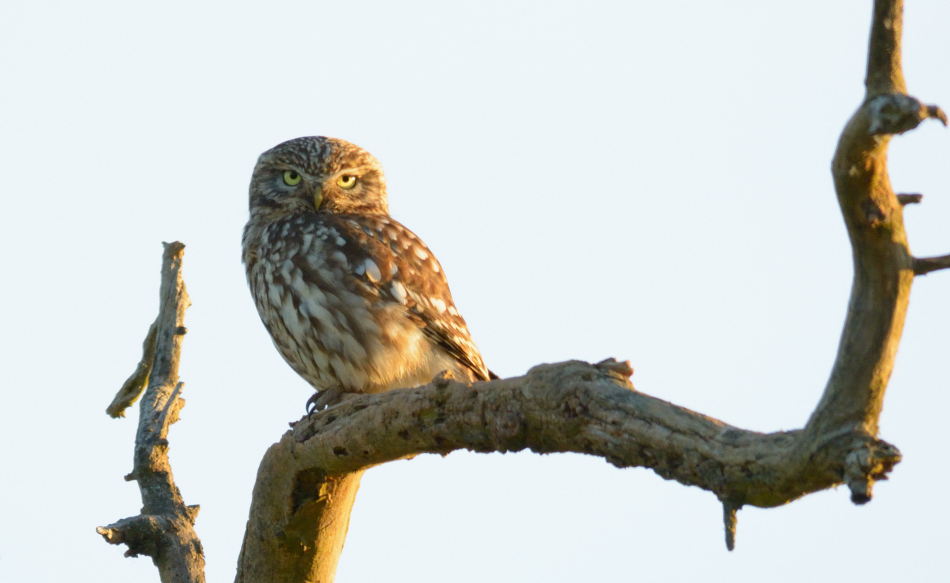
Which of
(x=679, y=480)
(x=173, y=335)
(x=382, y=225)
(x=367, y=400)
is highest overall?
(x=382, y=225)

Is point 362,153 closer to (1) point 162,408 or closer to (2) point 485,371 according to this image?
(2) point 485,371

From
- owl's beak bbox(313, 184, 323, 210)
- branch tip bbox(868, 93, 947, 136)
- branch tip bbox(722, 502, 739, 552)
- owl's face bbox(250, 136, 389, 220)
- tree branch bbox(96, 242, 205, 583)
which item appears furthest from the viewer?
owl's face bbox(250, 136, 389, 220)

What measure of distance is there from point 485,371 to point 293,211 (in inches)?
59.3

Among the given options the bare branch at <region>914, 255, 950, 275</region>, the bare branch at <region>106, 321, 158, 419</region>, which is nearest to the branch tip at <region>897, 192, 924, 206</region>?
the bare branch at <region>914, 255, 950, 275</region>

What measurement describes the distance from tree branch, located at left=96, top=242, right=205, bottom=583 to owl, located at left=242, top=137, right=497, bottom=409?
55cm

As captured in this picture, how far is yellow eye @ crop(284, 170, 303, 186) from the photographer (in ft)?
19.9

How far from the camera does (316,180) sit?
19.6ft

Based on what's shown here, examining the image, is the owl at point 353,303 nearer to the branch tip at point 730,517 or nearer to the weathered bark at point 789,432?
the weathered bark at point 789,432

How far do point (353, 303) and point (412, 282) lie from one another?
38cm

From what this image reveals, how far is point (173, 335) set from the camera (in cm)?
496

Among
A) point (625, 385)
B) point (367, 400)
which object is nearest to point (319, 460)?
point (367, 400)

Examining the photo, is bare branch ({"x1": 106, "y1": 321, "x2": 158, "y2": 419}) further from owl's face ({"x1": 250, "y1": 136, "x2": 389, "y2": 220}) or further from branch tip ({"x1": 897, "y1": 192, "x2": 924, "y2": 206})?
branch tip ({"x1": 897, "y1": 192, "x2": 924, "y2": 206})

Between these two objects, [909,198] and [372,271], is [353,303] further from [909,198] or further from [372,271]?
[909,198]

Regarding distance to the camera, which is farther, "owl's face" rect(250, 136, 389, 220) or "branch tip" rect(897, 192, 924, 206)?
"owl's face" rect(250, 136, 389, 220)
